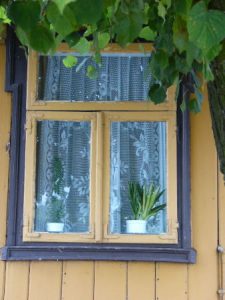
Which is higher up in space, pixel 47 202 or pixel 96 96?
pixel 96 96

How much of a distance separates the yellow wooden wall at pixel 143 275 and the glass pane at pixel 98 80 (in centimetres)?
61

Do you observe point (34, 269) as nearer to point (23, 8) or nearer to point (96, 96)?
point (96, 96)

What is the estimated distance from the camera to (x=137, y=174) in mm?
3113

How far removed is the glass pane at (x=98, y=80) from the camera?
317cm

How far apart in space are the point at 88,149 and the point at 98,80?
1.26 feet

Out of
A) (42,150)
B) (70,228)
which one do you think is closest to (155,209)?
(70,228)

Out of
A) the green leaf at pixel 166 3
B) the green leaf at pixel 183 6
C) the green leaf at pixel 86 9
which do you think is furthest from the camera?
the green leaf at pixel 166 3

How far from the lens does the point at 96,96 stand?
3.17 meters

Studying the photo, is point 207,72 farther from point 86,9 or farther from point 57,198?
point 57,198


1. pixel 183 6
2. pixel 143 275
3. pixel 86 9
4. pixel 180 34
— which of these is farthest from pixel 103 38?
pixel 143 275

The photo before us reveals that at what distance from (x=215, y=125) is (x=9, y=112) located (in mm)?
1666

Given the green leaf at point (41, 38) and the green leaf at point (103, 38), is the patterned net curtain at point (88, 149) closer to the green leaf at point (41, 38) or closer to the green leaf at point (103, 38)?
the green leaf at point (103, 38)

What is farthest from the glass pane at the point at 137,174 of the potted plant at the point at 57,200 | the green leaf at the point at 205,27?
Result: the green leaf at the point at 205,27

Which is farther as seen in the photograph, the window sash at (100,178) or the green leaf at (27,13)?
the window sash at (100,178)
